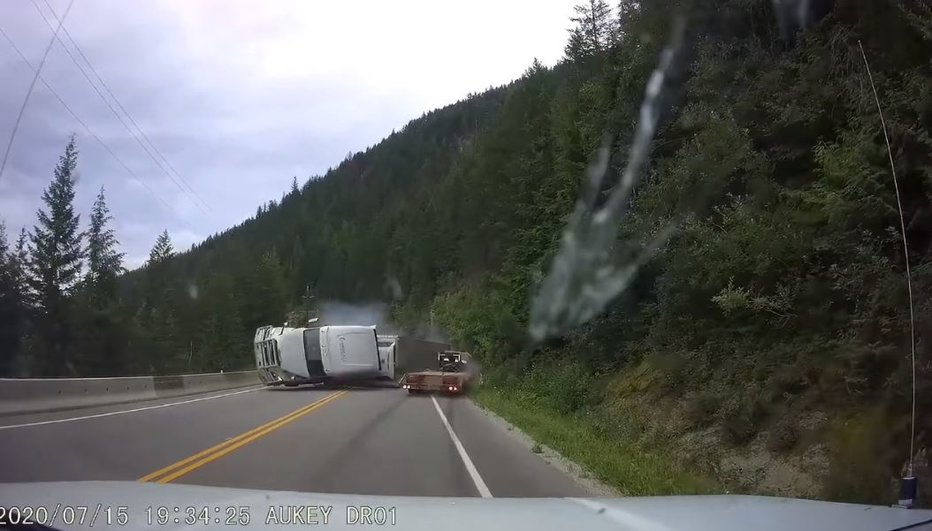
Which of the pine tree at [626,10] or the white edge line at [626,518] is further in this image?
the pine tree at [626,10]

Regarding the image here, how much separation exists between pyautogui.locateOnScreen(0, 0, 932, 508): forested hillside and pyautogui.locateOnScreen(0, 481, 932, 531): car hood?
10.3ft

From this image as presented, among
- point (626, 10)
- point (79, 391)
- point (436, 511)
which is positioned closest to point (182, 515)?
point (436, 511)

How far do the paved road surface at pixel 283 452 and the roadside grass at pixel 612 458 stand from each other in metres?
0.53

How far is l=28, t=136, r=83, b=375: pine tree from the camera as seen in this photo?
1964cm

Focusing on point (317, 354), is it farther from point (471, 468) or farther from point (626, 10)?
point (471, 468)

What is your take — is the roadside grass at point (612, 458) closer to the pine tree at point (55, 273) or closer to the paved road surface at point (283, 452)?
the paved road surface at point (283, 452)

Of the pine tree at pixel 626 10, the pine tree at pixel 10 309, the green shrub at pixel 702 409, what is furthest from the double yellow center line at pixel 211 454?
the pine tree at pixel 626 10

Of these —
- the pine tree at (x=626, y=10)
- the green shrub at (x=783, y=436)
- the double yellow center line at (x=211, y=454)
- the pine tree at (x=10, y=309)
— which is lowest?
the green shrub at (x=783, y=436)

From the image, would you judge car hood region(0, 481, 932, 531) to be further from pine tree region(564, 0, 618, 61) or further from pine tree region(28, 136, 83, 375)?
pine tree region(564, 0, 618, 61)

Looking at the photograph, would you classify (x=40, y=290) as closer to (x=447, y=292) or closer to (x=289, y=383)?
(x=289, y=383)

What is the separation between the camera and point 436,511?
449cm

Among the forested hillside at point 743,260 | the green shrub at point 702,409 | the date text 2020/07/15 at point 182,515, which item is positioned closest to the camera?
the date text 2020/07/15 at point 182,515

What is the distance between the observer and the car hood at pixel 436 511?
12.5ft

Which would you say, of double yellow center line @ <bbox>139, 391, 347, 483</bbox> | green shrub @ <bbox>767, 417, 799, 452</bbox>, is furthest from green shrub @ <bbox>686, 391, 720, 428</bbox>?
double yellow center line @ <bbox>139, 391, 347, 483</bbox>
